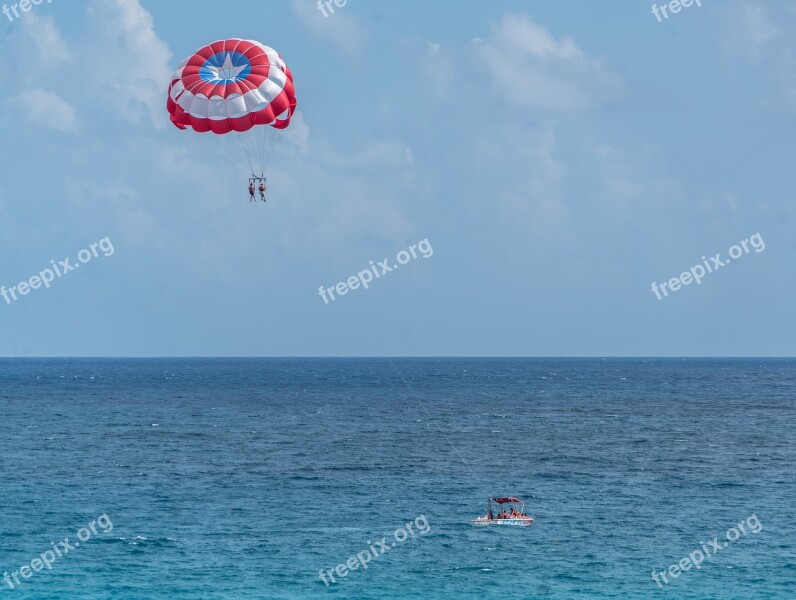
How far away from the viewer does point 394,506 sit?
218 feet

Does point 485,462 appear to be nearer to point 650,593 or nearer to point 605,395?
point 650,593

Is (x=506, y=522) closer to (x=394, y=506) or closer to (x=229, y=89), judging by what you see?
(x=394, y=506)

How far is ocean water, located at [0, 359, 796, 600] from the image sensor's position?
51.4 meters

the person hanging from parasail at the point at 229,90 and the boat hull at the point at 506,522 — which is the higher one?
the person hanging from parasail at the point at 229,90

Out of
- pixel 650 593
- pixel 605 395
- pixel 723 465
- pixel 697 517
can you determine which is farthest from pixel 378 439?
pixel 605 395

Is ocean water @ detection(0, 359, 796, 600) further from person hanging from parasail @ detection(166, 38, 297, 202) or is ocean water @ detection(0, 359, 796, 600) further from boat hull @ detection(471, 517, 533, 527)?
person hanging from parasail @ detection(166, 38, 297, 202)

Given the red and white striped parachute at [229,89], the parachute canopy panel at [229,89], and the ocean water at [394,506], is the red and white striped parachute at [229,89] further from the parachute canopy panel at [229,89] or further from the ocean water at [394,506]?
the ocean water at [394,506]

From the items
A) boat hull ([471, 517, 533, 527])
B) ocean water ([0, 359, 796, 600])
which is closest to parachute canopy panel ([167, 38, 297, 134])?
ocean water ([0, 359, 796, 600])

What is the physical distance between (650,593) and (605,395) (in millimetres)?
136103

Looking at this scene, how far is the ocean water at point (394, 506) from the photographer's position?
51375 mm

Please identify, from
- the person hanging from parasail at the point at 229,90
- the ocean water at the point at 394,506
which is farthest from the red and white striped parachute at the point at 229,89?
the ocean water at the point at 394,506

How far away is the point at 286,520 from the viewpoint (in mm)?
62844

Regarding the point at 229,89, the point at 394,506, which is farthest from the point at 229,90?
the point at 394,506

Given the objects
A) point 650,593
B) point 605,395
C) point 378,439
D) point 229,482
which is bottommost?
point 650,593
